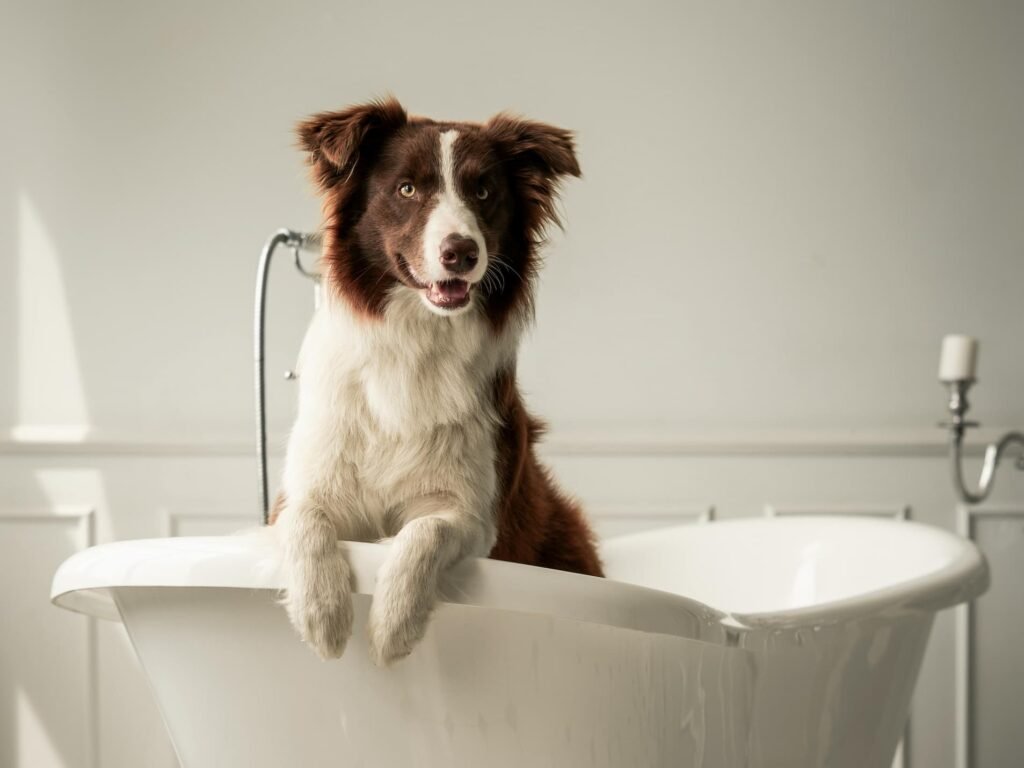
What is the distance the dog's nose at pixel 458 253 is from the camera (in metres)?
1.38

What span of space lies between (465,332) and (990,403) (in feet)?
6.31

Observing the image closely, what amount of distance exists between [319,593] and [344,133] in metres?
0.70

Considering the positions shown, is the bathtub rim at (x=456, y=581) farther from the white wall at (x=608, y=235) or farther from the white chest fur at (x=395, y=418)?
the white wall at (x=608, y=235)

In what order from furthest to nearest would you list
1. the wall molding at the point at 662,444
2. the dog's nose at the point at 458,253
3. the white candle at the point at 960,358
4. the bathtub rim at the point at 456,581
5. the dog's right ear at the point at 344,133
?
the wall molding at the point at 662,444
the white candle at the point at 960,358
the dog's right ear at the point at 344,133
the dog's nose at the point at 458,253
the bathtub rim at the point at 456,581

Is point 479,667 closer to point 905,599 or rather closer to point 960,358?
point 905,599

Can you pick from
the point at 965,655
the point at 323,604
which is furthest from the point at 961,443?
the point at 323,604

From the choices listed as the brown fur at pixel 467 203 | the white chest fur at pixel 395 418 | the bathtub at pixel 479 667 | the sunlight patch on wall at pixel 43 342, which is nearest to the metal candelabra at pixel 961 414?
the bathtub at pixel 479 667

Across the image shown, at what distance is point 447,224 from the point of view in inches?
55.4

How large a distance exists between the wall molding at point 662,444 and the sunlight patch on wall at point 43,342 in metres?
0.07

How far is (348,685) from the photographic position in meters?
1.28

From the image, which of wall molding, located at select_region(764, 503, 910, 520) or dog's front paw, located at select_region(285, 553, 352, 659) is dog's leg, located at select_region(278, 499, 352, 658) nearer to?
Result: dog's front paw, located at select_region(285, 553, 352, 659)

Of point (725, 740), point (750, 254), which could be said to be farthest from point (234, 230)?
point (725, 740)

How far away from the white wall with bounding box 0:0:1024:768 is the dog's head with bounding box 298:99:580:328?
124cm

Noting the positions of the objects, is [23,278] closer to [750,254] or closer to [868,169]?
[750,254]
